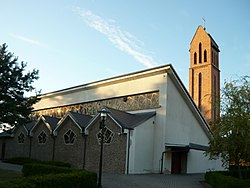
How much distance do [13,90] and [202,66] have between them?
130 feet

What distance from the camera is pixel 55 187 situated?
10.7 m

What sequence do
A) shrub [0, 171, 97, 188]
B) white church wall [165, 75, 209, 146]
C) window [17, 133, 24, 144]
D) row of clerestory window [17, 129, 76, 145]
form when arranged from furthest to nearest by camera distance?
window [17, 133, 24, 144] → row of clerestory window [17, 129, 76, 145] → white church wall [165, 75, 209, 146] → shrub [0, 171, 97, 188]

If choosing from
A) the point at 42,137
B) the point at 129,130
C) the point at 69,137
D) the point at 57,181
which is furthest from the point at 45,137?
the point at 57,181

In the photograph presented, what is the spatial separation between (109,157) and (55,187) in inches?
480

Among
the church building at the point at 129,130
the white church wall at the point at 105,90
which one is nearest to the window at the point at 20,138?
the church building at the point at 129,130

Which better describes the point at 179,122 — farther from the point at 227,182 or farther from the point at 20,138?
the point at 20,138

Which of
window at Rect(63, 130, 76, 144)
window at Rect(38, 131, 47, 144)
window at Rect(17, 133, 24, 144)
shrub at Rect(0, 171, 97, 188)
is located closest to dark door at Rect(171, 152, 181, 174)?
window at Rect(63, 130, 76, 144)

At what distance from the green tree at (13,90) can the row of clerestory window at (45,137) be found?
5.27 m

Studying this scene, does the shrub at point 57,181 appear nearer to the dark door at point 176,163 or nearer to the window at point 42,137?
the dark door at point 176,163

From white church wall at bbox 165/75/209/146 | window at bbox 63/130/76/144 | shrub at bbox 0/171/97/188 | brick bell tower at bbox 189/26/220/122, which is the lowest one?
shrub at bbox 0/171/97/188

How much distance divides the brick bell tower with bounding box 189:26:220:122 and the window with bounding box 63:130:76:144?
3004 cm

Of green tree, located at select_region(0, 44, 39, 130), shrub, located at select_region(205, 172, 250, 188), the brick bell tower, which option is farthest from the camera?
the brick bell tower

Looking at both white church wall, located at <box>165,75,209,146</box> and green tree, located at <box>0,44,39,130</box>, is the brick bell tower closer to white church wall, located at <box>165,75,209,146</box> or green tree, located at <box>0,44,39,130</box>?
white church wall, located at <box>165,75,209,146</box>

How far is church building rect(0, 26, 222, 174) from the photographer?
897 inches
